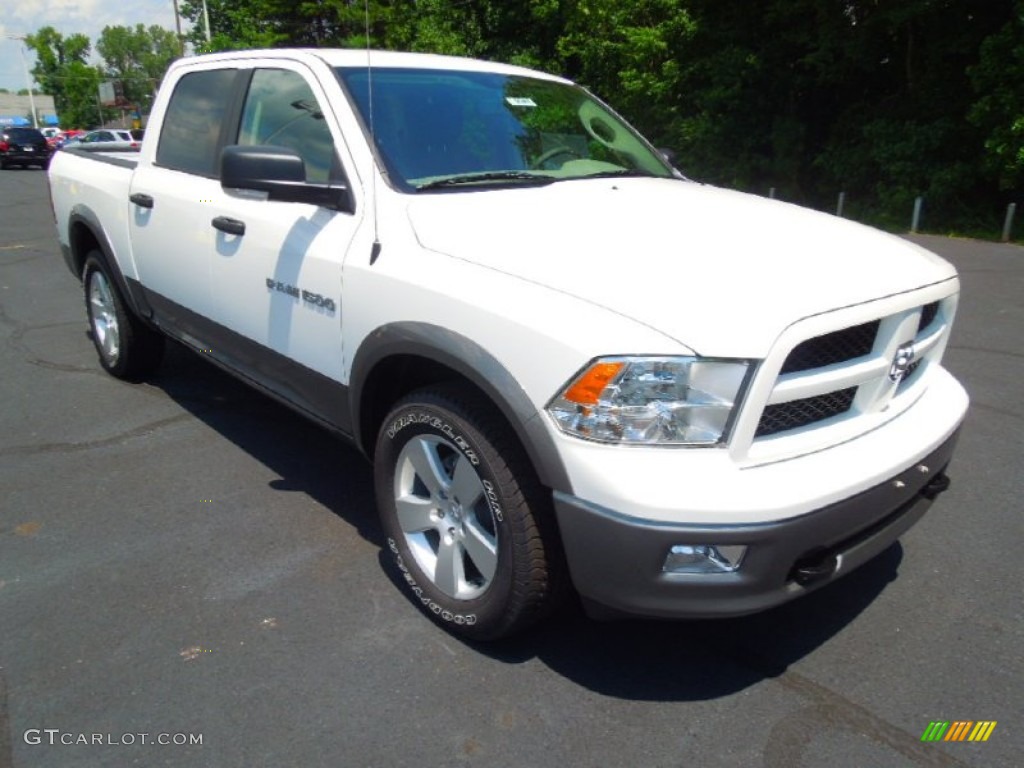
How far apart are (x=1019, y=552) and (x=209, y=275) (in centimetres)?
371

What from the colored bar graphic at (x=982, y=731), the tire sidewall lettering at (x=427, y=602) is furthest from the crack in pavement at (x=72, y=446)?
the colored bar graphic at (x=982, y=731)

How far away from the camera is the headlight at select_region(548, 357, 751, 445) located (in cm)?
221

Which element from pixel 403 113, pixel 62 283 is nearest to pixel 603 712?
pixel 403 113

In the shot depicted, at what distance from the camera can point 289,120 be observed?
11.8 feet

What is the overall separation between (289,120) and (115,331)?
8.45 feet

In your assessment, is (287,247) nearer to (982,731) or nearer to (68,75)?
(982,731)

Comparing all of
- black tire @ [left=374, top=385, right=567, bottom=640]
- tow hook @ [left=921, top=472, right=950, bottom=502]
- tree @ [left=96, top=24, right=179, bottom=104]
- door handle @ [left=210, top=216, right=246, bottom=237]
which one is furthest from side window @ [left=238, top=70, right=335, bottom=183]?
tree @ [left=96, top=24, right=179, bottom=104]

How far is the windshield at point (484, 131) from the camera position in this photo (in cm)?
324

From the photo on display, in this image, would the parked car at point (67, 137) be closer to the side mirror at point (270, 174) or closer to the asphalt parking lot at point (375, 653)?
the asphalt parking lot at point (375, 653)

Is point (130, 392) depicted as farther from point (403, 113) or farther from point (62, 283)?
point (62, 283)

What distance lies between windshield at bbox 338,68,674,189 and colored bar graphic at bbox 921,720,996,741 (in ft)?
7.64

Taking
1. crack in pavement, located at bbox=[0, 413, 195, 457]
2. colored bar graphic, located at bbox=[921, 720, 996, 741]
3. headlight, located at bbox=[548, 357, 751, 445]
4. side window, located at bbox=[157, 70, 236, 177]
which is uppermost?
side window, located at bbox=[157, 70, 236, 177]

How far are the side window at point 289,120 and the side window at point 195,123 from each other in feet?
0.91

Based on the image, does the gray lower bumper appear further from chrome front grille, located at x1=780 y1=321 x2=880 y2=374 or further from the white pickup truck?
chrome front grille, located at x1=780 y1=321 x2=880 y2=374
